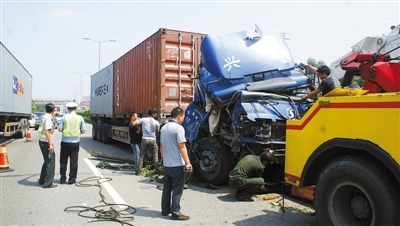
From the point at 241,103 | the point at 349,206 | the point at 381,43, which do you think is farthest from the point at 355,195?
the point at 381,43

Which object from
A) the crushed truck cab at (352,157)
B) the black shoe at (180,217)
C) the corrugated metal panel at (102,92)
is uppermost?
the corrugated metal panel at (102,92)

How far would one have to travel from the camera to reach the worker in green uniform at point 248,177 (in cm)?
591

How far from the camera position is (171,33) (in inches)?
399

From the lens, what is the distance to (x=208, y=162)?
284 inches

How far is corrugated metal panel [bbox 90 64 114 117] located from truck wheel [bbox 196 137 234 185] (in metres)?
9.48

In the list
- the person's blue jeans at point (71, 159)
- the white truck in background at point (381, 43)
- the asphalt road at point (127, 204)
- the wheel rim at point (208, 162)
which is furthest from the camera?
the white truck in background at point (381, 43)

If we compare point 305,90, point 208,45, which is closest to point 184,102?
point 208,45

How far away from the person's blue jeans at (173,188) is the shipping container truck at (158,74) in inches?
185

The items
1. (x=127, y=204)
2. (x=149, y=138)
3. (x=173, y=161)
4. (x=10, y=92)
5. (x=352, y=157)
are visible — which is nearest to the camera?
(x=352, y=157)

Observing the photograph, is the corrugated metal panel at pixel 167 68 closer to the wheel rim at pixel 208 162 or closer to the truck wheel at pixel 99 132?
the wheel rim at pixel 208 162

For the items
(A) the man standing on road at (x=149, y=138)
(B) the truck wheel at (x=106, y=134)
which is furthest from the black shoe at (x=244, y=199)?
(B) the truck wheel at (x=106, y=134)

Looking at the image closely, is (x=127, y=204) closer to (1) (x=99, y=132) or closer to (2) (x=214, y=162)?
(2) (x=214, y=162)

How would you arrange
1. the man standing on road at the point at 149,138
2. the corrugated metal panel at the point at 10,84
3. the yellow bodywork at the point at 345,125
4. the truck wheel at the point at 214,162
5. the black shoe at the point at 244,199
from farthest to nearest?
1. the corrugated metal panel at the point at 10,84
2. the man standing on road at the point at 149,138
3. the truck wheel at the point at 214,162
4. the black shoe at the point at 244,199
5. the yellow bodywork at the point at 345,125

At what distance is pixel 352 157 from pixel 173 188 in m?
2.52
